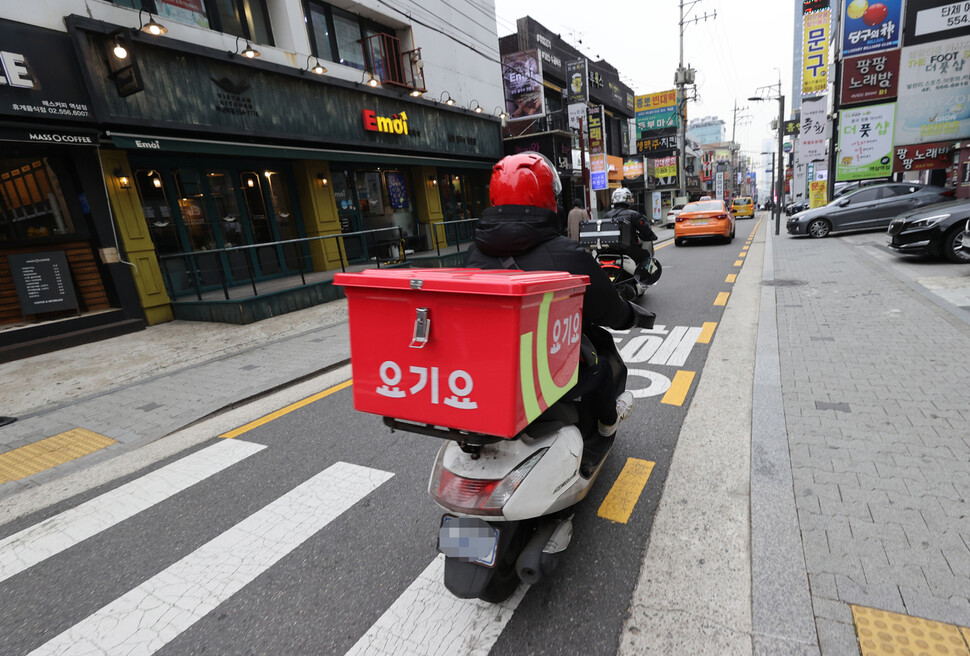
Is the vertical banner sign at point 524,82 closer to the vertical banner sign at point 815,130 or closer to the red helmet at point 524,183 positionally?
the vertical banner sign at point 815,130

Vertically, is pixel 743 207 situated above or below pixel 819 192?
below

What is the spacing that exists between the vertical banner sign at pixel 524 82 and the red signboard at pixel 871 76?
41.6ft

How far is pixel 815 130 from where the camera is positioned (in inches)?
861

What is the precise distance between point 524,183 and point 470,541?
66.2 inches

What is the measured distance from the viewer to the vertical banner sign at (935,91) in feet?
55.0

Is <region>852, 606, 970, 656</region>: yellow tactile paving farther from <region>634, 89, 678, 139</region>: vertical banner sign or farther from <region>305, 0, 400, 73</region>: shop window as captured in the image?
<region>634, 89, 678, 139</region>: vertical banner sign

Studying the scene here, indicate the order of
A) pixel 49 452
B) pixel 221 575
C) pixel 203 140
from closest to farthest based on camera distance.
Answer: pixel 221 575, pixel 49 452, pixel 203 140

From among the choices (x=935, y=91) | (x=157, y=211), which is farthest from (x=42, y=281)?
(x=935, y=91)

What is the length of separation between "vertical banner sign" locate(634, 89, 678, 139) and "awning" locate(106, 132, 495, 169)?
1366 inches

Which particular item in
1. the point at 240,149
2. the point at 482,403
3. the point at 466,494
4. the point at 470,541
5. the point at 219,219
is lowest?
the point at 470,541

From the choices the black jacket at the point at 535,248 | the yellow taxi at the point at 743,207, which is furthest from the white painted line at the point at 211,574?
the yellow taxi at the point at 743,207

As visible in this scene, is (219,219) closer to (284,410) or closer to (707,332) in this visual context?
(284,410)

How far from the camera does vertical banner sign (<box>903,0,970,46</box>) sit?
53.9 feet

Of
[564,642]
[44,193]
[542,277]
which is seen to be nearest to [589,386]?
[542,277]
